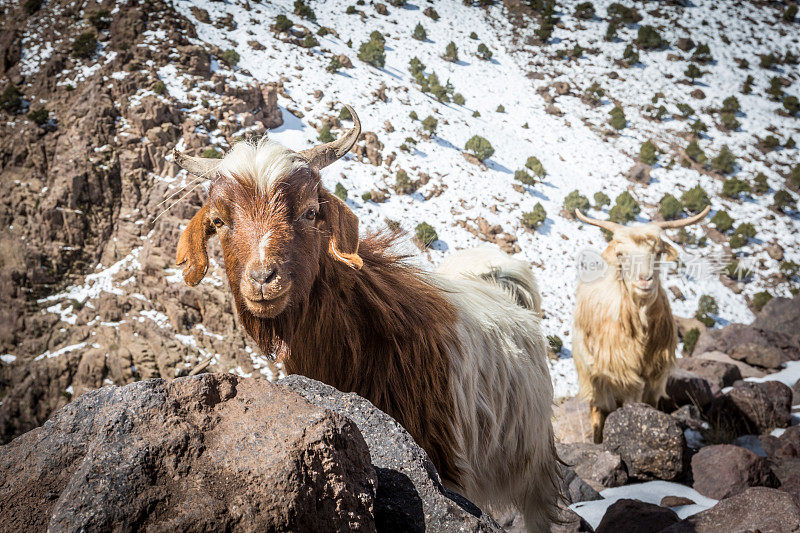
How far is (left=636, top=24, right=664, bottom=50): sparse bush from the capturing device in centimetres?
2477

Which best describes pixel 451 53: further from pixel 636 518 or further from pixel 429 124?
pixel 636 518

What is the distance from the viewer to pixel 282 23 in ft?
47.1

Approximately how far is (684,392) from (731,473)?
329 cm

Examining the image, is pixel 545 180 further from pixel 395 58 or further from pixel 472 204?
pixel 395 58

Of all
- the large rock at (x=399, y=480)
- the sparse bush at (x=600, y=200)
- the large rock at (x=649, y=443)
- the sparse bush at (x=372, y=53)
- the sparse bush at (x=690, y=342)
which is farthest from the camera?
the sparse bush at (x=372, y=53)

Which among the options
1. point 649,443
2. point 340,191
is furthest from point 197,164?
point 340,191

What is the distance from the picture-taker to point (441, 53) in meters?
18.9

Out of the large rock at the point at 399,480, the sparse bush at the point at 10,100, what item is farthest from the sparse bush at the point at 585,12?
the large rock at the point at 399,480

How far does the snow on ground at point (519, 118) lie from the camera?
1158cm

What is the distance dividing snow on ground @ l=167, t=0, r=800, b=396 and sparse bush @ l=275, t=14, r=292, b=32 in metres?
0.35

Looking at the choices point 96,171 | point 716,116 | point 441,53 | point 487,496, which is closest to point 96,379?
point 96,171

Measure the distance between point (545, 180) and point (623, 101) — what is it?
9900mm

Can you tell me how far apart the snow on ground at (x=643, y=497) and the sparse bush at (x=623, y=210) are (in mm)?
11326

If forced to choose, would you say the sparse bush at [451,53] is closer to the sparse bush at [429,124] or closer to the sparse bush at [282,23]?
the sparse bush at [429,124]
